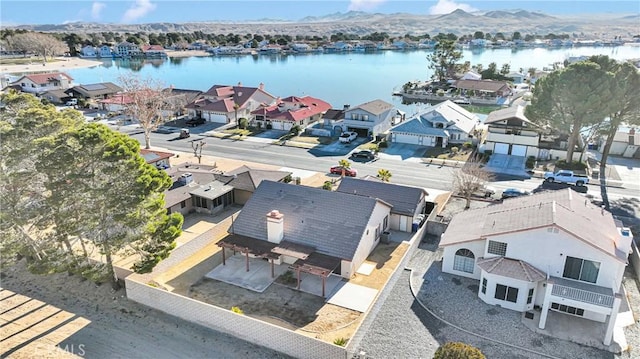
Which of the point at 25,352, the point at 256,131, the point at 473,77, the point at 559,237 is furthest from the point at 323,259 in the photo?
the point at 473,77

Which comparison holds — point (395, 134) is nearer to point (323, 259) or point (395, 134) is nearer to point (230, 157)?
point (230, 157)

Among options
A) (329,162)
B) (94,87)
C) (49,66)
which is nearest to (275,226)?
(329,162)

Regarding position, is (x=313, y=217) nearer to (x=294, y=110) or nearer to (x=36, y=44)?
(x=294, y=110)

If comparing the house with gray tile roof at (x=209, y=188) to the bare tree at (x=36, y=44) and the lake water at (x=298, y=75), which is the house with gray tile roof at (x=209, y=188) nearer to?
the lake water at (x=298, y=75)

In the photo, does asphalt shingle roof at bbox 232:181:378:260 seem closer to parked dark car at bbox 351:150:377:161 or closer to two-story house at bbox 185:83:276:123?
parked dark car at bbox 351:150:377:161

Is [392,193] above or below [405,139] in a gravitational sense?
above
